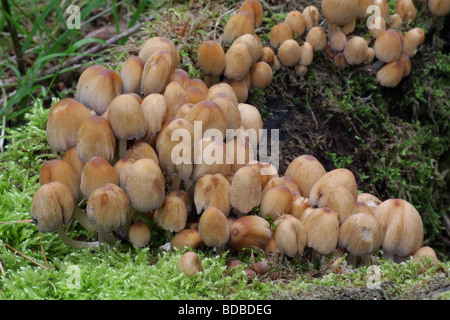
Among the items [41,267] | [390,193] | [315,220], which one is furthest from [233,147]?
[390,193]

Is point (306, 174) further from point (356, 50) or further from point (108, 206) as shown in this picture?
point (356, 50)

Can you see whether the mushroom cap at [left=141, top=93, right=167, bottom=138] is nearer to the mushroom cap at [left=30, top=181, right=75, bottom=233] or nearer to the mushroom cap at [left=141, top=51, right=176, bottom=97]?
the mushroom cap at [left=141, top=51, right=176, bottom=97]

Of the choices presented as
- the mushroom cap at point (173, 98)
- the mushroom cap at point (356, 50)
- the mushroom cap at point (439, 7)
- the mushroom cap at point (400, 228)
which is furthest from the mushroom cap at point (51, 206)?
the mushroom cap at point (439, 7)

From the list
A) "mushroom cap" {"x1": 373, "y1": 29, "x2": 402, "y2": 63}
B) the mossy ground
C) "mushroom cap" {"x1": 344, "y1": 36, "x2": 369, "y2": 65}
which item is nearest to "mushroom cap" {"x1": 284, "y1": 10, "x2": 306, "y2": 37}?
the mossy ground

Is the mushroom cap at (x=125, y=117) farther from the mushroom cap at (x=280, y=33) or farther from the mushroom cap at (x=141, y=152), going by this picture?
the mushroom cap at (x=280, y=33)
